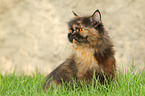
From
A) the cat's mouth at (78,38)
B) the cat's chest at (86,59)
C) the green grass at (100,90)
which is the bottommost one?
Result: the green grass at (100,90)

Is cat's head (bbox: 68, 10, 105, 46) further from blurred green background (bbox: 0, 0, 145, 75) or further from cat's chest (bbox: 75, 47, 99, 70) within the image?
blurred green background (bbox: 0, 0, 145, 75)

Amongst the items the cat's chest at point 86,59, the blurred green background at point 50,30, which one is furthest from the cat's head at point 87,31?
the blurred green background at point 50,30

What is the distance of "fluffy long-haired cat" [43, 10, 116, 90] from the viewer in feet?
13.2

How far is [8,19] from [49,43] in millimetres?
1221

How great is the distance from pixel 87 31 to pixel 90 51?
1.05 feet

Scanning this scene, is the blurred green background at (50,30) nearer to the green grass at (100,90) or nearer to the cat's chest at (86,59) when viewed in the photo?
the green grass at (100,90)

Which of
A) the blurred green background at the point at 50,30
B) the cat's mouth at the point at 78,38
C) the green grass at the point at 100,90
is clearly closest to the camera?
the green grass at the point at 100,90

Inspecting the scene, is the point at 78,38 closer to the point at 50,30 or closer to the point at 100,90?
the point at 100,90

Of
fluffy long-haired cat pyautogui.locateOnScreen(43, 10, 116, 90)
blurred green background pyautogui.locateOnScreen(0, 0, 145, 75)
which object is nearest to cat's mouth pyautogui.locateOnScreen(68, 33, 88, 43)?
fluffy long-haired cat pyautogui.locateOnScreen(43, 10, 116, 90)

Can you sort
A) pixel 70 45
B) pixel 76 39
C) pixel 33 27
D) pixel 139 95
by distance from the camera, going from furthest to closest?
Result: pixel 33 27 < pixel 70 45 < pixel 76 39 < pixel 139 95

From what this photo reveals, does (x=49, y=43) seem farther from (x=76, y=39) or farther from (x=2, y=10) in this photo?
(x=76, y=39)

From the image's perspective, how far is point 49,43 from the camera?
5867 millimetres

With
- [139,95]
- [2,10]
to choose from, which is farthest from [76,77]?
[2,10]

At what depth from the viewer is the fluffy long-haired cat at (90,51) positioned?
13.2 ft
